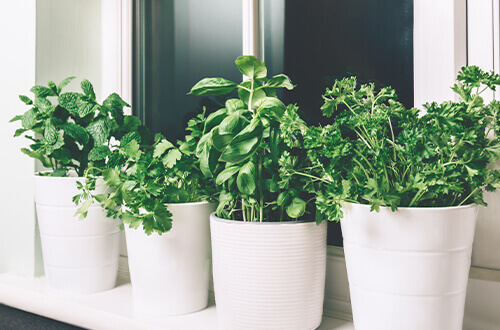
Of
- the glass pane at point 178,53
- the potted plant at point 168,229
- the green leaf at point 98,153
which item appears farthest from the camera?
the glass pane at point 178,53

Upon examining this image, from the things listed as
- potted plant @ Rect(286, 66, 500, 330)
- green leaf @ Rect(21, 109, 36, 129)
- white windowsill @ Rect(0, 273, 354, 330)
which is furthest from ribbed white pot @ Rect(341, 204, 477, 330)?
green leaf @ Rect(21, 109, 36, 129)

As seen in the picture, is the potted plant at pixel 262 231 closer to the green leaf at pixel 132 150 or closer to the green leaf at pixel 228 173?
the green leaf at pixel 228 173

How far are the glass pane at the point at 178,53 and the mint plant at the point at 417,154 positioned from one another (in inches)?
18.3

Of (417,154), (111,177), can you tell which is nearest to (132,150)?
(111,177)

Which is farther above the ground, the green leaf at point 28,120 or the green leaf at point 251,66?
the green leaf at point 251,66

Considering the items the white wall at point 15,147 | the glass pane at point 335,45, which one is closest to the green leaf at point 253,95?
the glass pane at point 335,45

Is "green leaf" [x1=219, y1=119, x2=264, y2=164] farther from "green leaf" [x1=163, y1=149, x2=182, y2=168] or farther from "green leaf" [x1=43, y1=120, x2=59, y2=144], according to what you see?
"green leaf" [x1=43, y1=120, x2=59, y2=144]

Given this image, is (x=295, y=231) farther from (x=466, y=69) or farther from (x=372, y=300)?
(x=466, y=69)

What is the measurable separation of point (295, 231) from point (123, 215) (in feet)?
1.02

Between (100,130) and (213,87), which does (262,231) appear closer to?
(213,87)

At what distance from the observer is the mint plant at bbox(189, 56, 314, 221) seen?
65 cm

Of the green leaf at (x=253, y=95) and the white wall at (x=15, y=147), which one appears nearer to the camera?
the green leaf at (x=253, y=95)

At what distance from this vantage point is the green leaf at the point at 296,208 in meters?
0.67

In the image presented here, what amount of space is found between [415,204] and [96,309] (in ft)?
2.18
